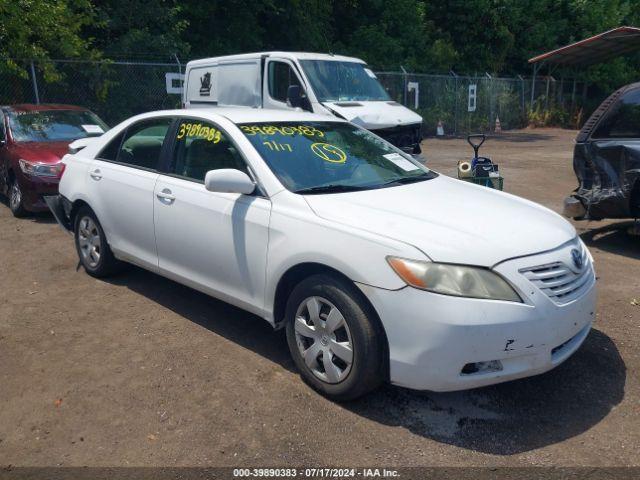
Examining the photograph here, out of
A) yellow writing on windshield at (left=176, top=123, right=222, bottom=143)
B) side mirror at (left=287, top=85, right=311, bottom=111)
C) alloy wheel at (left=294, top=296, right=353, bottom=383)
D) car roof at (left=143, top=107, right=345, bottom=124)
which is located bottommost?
alloy wheel at (left=294, top=296, right=353, bottom=383)

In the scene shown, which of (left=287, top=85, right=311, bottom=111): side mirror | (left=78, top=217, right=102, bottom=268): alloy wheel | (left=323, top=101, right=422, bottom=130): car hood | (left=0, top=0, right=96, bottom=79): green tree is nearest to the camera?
(left=78, top=217, right=102, bottom=268): alloy wheel

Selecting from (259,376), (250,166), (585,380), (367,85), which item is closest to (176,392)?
(259,376)

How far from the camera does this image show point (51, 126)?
884 centimetres

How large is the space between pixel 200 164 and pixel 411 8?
2376 centimetres

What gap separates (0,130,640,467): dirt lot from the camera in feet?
9.91

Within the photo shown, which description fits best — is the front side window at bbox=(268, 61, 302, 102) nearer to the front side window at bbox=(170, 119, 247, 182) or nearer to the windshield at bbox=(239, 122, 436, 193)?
the windshield at bbox=(239, 122, 436, 193)

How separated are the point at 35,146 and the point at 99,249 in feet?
12.2

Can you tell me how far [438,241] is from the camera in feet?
10.4

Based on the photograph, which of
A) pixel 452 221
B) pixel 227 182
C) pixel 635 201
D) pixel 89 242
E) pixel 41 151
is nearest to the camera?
pixel 452 221

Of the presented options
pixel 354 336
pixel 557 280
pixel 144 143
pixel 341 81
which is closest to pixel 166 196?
pixel 144 143

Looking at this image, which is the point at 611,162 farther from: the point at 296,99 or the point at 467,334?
the point at 296,99

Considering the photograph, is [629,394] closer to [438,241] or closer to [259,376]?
[438,241]

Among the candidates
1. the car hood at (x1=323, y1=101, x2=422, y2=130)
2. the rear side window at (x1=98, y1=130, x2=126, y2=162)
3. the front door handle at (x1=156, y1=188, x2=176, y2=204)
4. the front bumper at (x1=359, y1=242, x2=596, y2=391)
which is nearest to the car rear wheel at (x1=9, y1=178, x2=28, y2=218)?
the rear side window at (x1=98, y1=130, x2=126, y2=162)

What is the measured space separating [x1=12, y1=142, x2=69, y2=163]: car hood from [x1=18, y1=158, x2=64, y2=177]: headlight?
0.22 ft
